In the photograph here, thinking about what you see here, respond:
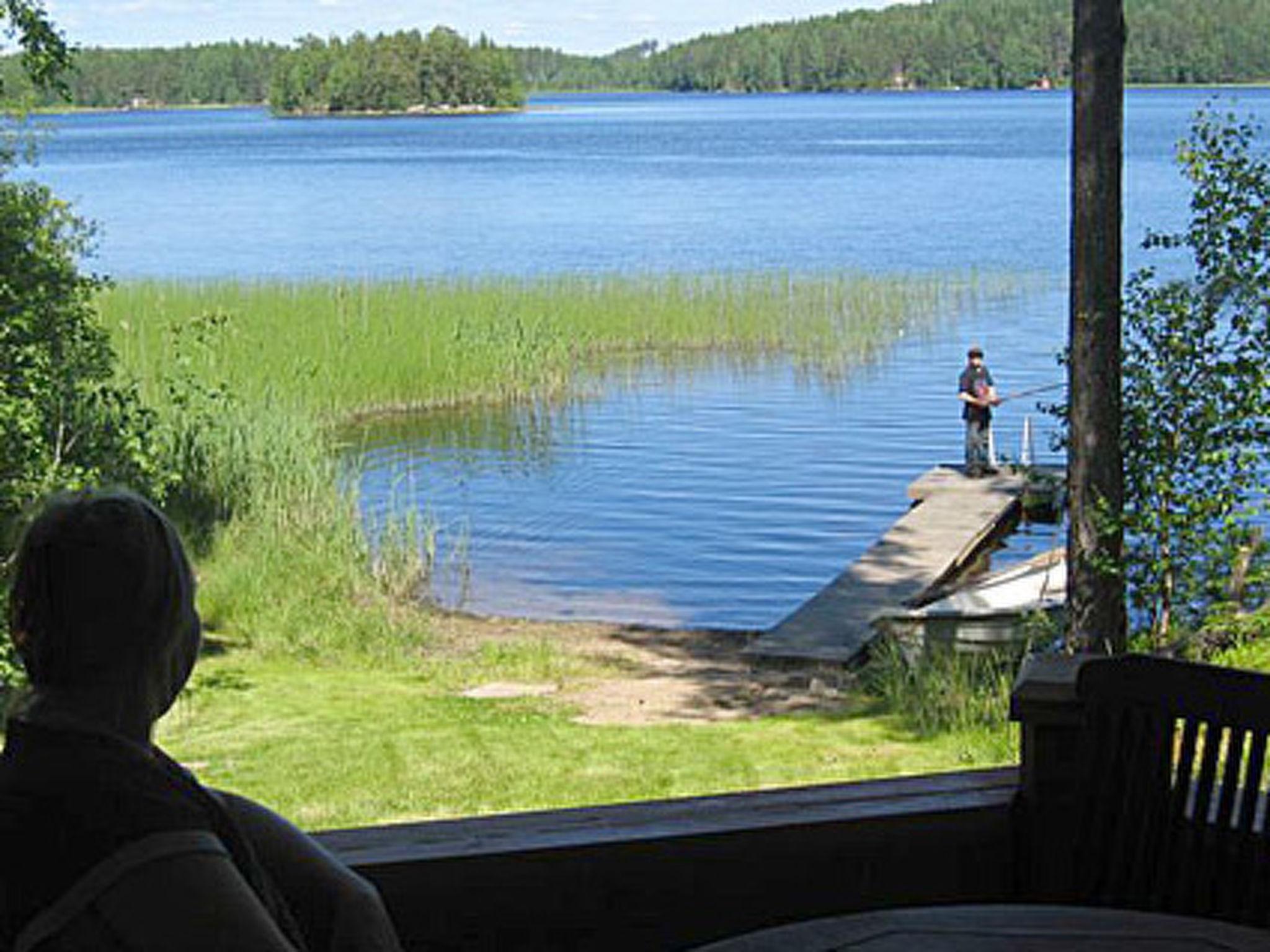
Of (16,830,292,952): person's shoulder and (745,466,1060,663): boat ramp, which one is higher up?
(16,830,292,952): person's shoulder

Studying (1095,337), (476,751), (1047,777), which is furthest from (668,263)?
(1047,777)

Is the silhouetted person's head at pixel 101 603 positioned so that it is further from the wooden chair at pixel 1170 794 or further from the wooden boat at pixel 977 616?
the wooden boat at pixel 977 616

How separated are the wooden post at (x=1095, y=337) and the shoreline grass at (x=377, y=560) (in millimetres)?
793

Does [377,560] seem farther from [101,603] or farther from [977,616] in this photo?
[101,603]

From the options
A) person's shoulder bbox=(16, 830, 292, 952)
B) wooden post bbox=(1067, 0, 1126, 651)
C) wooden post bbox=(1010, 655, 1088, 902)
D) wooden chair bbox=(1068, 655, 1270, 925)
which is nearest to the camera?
person's shoulder bbox=(16, 830, 292, 952)

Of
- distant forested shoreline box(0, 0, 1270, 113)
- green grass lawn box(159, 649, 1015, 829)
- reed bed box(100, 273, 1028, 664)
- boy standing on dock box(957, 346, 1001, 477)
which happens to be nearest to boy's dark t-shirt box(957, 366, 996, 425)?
boy standing on dock box(957, 346, 1001, 477)

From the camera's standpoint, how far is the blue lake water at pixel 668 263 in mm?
12805

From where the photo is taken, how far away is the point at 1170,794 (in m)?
2.47

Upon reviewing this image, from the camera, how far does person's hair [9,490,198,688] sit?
4.99ft

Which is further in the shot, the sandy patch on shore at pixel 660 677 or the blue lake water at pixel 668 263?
the blue lake water at pixel 668 263

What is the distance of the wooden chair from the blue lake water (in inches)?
273

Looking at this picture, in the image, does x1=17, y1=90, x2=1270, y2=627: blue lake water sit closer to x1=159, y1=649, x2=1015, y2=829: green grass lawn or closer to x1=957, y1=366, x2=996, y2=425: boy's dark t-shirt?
x1=957, y1=366, x2=996, y2=425: boy's dark t-shirt

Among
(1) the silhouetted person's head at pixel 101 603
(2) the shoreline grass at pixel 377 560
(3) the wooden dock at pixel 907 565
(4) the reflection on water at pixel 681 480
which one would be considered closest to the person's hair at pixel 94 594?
(1) the silhouetted person's head at pixel 101 603

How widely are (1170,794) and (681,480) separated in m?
12.6
